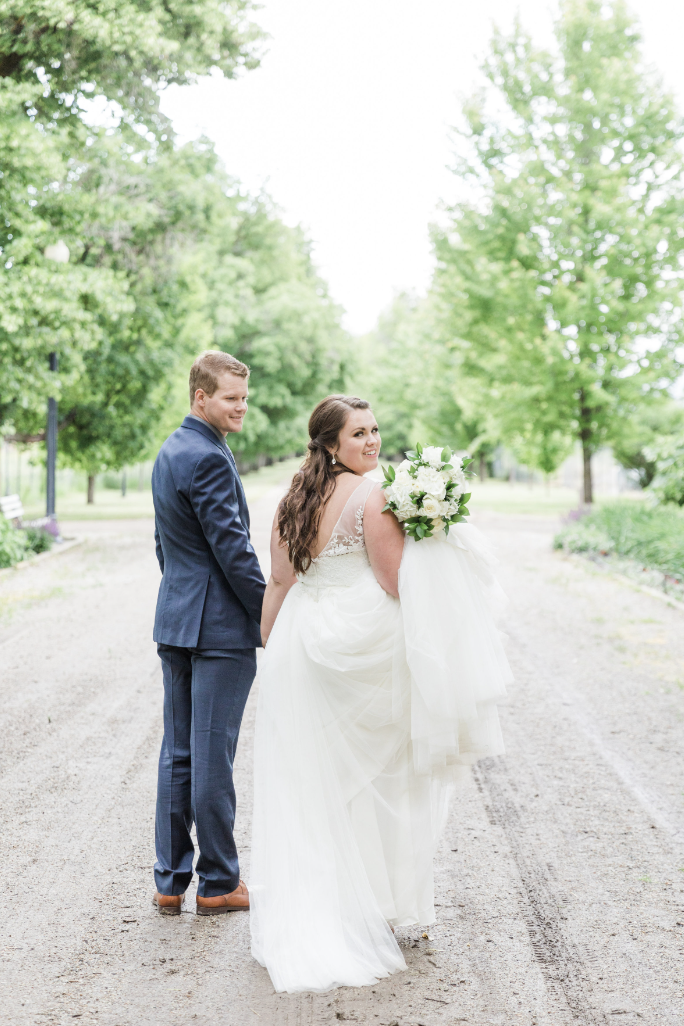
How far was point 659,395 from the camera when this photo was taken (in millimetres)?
21344

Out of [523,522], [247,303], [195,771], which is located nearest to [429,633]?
[195,771]

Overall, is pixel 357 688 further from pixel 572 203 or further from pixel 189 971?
pixel 572 203

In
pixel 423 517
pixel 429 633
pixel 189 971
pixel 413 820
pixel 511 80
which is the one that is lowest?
pixel 189 971

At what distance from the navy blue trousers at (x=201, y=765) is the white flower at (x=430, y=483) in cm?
110

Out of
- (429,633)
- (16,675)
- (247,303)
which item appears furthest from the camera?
(247,303)

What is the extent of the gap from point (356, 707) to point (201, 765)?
29.7 inches

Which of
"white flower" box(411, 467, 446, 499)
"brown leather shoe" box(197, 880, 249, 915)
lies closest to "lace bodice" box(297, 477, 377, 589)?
"white flower" box(411, 467, 446, 499)

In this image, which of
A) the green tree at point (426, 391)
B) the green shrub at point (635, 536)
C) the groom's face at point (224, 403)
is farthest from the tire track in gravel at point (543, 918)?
the green tree at point (426, 391)

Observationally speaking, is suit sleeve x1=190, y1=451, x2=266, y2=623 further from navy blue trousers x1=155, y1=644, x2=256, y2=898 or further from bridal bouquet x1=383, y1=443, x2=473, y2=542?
bridal bouquet x1=383, y1=443, x2=473, y2=542

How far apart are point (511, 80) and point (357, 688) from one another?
20717 millimetres

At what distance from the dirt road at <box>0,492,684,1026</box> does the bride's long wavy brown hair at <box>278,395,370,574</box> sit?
1642 mm

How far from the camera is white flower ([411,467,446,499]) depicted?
11.8ft

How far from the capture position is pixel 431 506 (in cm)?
359

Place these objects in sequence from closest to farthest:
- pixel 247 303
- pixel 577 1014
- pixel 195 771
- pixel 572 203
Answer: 1. pixel 577 1014
2. pixel 195 771
3. pixel 572 203
4. pixel 247 303
